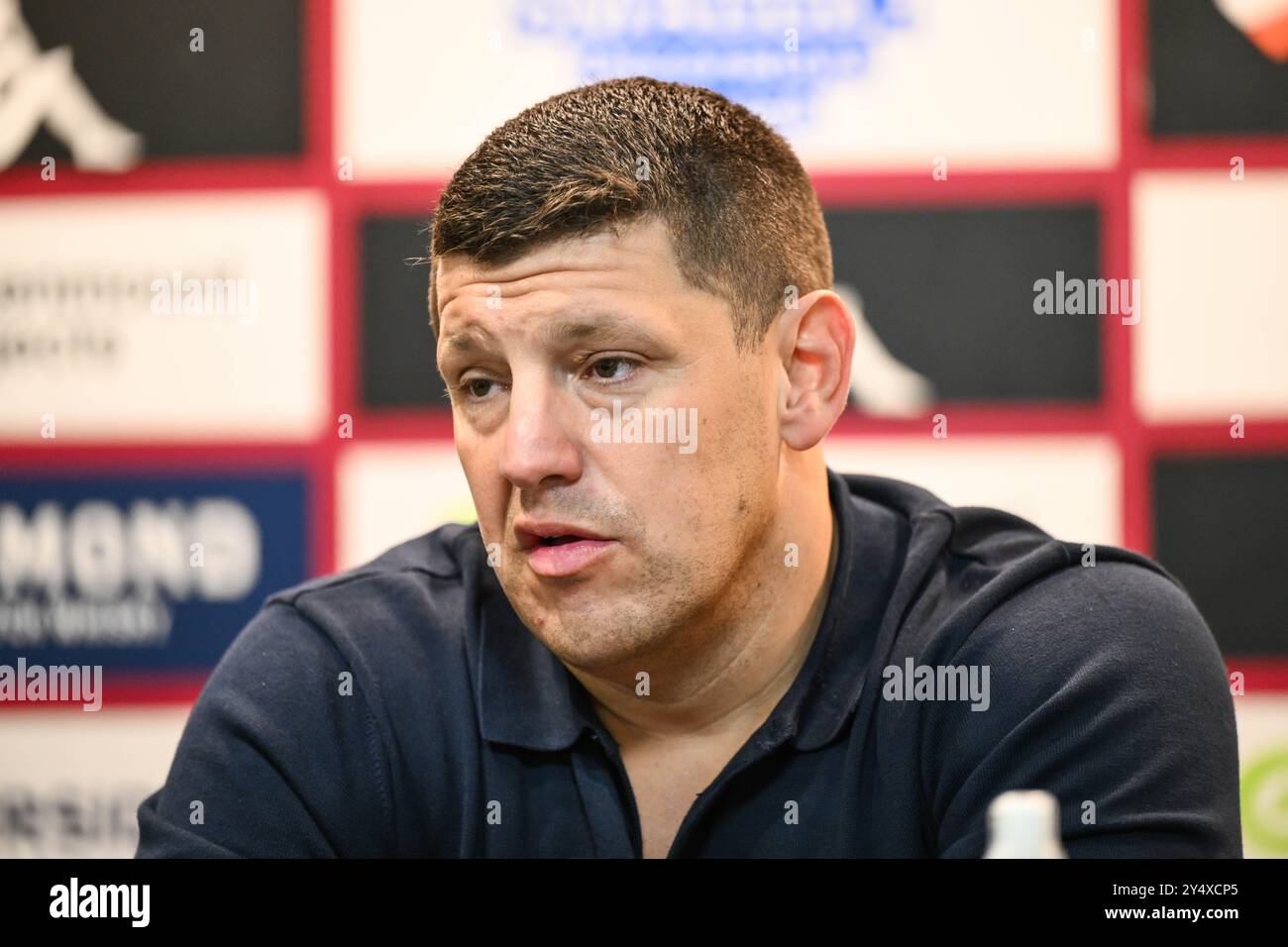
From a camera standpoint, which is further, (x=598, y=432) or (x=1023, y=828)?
(x=598, y=432)

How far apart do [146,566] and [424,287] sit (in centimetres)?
73

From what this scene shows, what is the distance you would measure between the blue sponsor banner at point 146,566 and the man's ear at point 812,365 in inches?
48.2

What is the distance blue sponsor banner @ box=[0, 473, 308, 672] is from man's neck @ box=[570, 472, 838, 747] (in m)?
1.13

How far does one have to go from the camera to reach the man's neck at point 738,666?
139 cm

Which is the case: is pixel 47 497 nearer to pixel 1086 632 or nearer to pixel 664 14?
pixel 664 14

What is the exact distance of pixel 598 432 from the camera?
127 cm

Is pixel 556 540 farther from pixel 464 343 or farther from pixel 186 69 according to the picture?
pixel 186 69

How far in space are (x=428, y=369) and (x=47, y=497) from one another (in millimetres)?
759

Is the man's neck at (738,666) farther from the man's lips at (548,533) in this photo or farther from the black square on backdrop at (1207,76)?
the black square on backdrop at (1207,76)

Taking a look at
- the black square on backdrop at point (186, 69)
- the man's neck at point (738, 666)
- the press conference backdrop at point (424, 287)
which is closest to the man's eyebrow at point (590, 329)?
the man's neck at point (738, 666)

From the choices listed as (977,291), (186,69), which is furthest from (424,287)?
(977,291)

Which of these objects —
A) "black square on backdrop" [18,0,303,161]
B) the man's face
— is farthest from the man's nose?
"black square on backdrop" [18,0,303,161]
